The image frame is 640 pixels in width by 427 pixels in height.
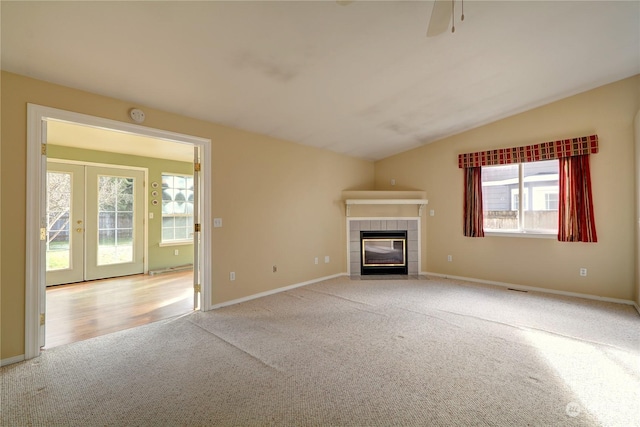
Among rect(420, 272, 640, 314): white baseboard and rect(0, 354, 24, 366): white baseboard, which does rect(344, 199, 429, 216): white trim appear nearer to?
rect(420, 272, 640, 314): white baseboard

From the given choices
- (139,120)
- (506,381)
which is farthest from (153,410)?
(139,120)

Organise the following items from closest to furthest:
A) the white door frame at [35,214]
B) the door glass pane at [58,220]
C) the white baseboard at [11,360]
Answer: the white baseboard at [11,360] < the white door frame at [35,214] < the door glass pane at [58,220]

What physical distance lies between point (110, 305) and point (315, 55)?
3.94 meters

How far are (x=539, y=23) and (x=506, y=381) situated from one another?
120 inches

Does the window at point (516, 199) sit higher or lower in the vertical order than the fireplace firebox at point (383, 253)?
higher

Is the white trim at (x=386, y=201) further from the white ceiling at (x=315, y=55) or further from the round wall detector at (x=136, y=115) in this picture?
A: the round wall detector at (x=136, y=115)

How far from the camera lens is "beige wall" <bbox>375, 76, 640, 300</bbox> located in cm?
386

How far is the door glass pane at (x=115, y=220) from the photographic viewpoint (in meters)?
5.47

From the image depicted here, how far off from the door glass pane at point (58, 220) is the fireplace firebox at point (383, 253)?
514 cm

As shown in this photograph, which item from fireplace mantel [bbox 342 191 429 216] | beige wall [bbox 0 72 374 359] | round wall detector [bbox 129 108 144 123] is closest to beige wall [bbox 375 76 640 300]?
fireplace mantel [bbox 342 191 429 216]

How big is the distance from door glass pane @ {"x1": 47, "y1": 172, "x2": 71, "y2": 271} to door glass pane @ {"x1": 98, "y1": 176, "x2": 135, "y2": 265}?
0.45 metres

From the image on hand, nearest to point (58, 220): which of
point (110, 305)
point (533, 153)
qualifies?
point (110, 305)

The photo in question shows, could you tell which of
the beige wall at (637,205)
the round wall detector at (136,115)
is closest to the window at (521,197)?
the beige wall at (637,205)

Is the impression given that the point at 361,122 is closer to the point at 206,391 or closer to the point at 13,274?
the point at 206,391
